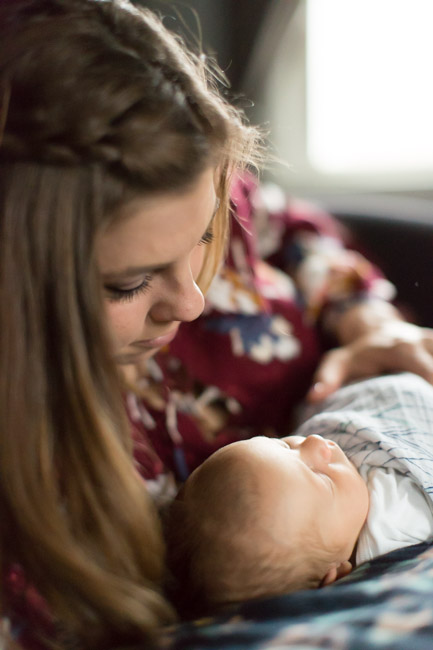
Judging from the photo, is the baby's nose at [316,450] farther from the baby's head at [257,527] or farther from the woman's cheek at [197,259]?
the woman's cheek at [197,259]

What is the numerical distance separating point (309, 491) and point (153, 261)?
11.1 inches

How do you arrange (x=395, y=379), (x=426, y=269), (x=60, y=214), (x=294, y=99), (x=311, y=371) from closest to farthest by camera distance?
(x=60, y=214)
(x=395, y=379)
(x=311, y=371)
(x=426, y=269)
(x=294, y=99)

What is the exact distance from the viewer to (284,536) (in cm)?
61

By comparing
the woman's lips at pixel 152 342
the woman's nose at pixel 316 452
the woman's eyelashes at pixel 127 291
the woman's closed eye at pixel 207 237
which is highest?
the woman's closed eye at pixel 207 237

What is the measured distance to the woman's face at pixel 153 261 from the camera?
0.52 metres

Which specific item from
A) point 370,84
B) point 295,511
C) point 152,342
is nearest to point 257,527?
point 295,511

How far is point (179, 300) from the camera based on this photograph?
598 mm

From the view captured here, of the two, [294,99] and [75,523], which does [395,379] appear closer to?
[75,523]

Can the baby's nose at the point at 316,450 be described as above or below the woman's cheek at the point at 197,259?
below

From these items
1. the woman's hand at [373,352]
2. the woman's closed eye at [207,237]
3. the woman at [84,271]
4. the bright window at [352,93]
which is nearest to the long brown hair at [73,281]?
the woman at [84,271]

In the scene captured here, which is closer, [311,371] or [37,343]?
[37,343]

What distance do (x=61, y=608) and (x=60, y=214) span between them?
32 cm

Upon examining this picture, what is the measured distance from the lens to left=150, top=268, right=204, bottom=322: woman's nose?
23.2 inches

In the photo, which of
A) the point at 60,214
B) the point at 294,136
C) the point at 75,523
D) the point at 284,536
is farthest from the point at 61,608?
the point at 294,136
